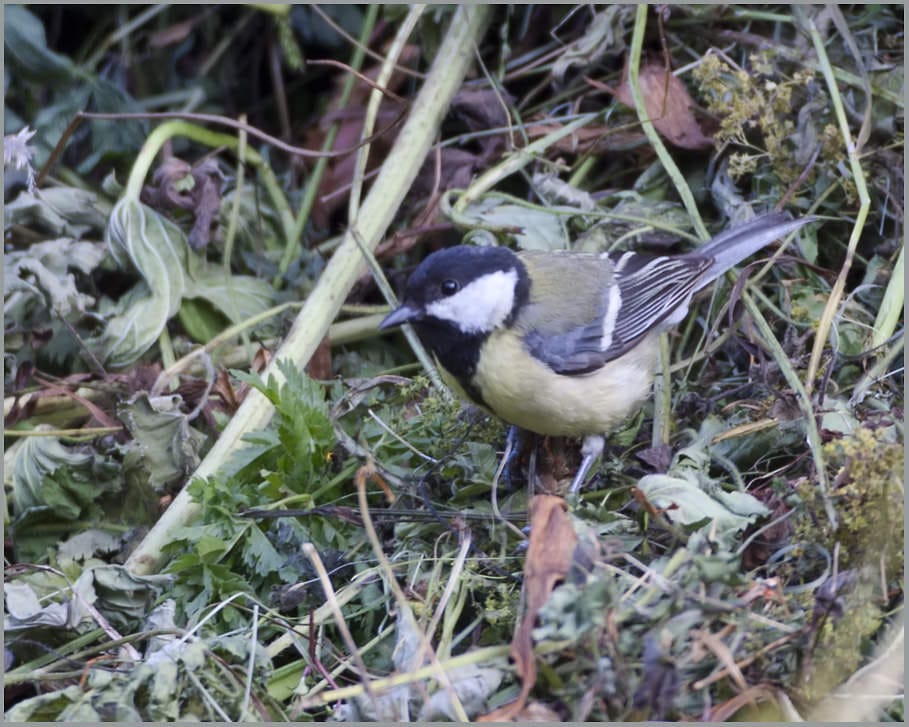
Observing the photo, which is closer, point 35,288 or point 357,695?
point 357,695

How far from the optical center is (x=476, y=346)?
9.09 feet

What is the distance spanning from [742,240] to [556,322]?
66cm

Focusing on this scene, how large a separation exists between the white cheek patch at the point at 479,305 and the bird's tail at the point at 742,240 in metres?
0.67

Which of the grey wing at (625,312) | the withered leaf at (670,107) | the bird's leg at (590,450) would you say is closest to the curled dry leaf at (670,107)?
the withered leaf at (670,107)

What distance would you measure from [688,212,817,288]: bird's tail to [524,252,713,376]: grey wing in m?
0.04

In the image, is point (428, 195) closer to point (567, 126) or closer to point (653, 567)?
point (567, 126)

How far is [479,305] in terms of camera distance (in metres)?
2.77

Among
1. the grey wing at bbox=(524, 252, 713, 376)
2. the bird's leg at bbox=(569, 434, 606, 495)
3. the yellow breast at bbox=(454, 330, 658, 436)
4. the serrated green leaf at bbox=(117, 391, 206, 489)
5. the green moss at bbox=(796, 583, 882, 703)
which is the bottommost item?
the serrated green leaf at bbox=(117, 391, 206, 489)

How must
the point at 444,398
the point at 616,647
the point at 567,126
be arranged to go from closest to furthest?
the point at 616,647, the point at 444,398, the point at 567,126

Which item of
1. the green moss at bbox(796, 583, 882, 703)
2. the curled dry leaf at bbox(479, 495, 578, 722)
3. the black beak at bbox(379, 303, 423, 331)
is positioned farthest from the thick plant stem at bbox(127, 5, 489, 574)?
the green moss at bbox(796, 583, 882, 703)

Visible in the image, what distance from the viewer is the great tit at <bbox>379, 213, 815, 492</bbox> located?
2.73 meters

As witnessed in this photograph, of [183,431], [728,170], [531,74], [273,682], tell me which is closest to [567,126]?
[531,74]

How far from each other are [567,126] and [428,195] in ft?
1.76

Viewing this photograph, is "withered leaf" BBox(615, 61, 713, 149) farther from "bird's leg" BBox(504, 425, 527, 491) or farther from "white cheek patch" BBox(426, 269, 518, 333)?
Answer: "bird's leg" BBox(504, 425, 527, 491)
